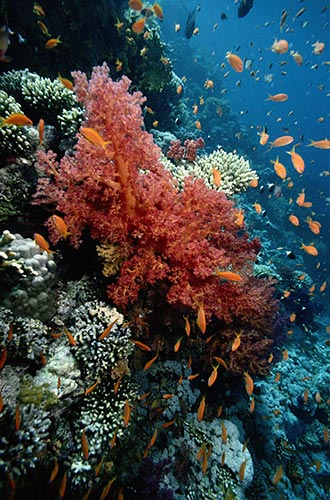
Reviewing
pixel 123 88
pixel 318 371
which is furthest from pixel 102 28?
pixel 318 371

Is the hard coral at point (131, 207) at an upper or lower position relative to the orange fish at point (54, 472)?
upper

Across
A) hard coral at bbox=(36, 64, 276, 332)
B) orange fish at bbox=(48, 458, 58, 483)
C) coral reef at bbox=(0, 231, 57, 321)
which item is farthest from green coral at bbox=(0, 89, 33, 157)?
orange fish at bbox=(48, 458, 58, 483)

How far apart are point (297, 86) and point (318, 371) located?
495 ft

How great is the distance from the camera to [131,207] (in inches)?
135

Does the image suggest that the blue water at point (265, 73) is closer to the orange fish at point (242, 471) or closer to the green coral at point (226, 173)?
the green coral at point (226, 173)

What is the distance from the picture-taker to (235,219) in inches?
158

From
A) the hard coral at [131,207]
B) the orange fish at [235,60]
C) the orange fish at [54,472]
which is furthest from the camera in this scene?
the orange fish at [235,60]

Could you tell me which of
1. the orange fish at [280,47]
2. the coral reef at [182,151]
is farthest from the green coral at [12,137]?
the orange fish at [280,47]

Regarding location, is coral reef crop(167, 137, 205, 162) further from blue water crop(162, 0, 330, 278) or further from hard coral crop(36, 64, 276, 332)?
blue water crop(162, 0, 330, 278)

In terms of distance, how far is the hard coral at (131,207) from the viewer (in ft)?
10.8

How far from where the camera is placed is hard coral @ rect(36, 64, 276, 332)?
10.8ft

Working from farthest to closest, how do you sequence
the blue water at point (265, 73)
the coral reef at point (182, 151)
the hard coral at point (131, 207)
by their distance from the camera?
the blue water at point (265, 73), the coral reef at point (182, 151), the hard coral at point (131, 207)

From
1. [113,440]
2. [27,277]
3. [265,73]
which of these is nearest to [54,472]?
[113,440]

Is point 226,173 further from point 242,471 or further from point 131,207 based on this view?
point 242,471
